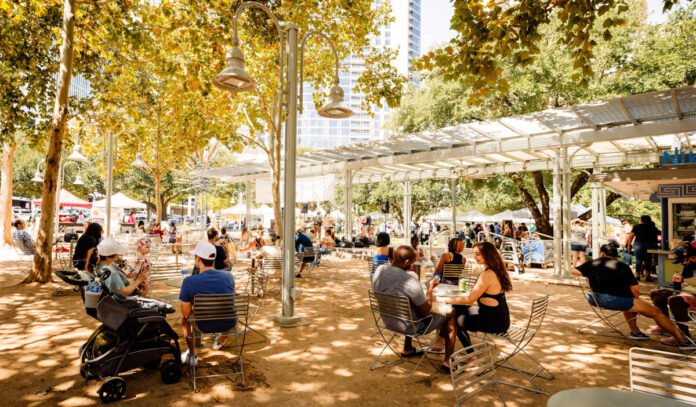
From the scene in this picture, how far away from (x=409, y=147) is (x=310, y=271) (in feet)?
16.0

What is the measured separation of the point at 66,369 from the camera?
156 inches

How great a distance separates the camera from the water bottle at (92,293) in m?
3.82

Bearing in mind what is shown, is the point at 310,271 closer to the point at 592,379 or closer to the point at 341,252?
the point at 341,252

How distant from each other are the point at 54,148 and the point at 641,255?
14.7 m

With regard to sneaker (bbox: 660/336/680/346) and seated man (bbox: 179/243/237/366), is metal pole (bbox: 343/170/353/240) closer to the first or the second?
sneaker (bbox: 660/336/680/346)

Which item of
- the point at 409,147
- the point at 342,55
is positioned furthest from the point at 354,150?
the point at 342,55

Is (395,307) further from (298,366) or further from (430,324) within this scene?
(298,366)

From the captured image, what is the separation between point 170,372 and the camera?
3701mm

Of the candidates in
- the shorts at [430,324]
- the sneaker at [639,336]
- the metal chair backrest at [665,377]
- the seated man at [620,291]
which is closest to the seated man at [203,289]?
the shorts at [430,324]

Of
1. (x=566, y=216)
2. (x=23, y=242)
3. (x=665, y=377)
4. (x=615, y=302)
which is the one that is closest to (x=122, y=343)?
(x=665, y=377)

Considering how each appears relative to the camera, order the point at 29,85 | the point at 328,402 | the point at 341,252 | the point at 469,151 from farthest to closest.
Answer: the point at 341,252
the point at 469,151
the point at 29,85
the point at 328,402

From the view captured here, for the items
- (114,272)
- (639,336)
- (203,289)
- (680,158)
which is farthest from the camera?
(680,158)

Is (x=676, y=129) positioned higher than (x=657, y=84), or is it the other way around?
(x=657, y=84)

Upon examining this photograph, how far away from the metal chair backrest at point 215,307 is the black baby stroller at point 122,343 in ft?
1.07
